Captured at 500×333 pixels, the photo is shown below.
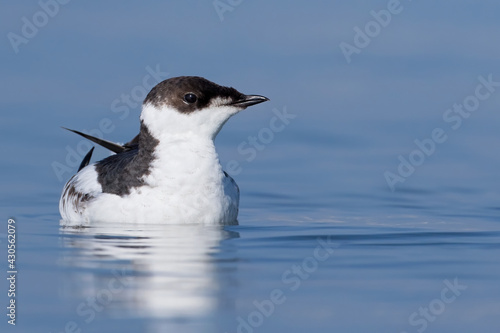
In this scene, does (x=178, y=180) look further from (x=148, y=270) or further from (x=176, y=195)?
(x=148, y=270)

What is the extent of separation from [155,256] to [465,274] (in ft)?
9.35

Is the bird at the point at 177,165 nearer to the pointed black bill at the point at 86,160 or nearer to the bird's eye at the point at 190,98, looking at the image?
the bird's eye at the point at 190,98

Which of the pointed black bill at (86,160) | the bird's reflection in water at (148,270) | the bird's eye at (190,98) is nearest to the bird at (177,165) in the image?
the bird's eye at (190,98)

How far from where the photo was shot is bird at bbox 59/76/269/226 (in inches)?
516

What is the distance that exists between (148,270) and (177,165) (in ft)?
8.52

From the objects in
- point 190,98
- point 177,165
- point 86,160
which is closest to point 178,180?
point 177,165

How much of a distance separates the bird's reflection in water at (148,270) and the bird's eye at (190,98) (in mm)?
1340

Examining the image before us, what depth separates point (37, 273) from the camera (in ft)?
35.6

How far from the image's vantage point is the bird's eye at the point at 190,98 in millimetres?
13102

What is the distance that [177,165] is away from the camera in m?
13.2

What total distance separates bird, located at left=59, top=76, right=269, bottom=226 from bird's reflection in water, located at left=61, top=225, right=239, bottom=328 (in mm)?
188

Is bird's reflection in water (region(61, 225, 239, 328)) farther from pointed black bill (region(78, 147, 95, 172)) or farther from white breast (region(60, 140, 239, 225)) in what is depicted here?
pointed black bill (region(78, 147, 95, 172))

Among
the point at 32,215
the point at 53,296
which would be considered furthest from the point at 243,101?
the point at 53,296

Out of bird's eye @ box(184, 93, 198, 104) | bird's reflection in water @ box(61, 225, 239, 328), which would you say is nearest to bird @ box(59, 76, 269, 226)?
bird's eye @ box(184, 93, 198, 104)
